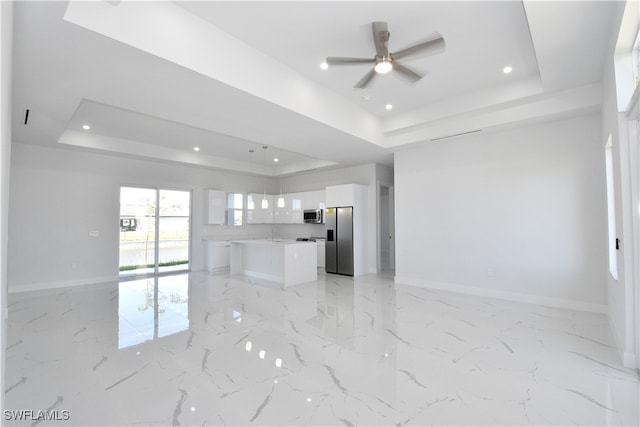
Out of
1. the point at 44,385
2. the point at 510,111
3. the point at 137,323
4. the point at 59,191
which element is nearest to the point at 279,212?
the point at 59,191

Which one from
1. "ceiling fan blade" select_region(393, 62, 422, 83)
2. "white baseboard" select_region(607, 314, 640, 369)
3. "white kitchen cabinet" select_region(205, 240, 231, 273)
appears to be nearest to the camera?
"white baseboard" select_region(607, 314, 640, 369)

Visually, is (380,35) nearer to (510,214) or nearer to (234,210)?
(510,214)

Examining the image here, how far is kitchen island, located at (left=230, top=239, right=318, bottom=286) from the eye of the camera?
6.28m

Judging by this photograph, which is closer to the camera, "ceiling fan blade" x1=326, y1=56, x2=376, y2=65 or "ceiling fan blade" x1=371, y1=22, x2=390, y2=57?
"ceiling fan blade" x1=371, y1=22, x2=390, y2=57

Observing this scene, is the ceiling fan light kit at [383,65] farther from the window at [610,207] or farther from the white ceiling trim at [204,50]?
the window at [610,207]

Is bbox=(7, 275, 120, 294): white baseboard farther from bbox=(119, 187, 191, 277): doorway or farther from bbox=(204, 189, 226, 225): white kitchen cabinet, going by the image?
bbox=(204, 189, 226, 225): white kitchen cabinet

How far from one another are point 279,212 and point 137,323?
609 centimetres

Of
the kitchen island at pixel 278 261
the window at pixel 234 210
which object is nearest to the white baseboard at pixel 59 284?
the kitchen island at pixel 278 261

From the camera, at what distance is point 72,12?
2455mm

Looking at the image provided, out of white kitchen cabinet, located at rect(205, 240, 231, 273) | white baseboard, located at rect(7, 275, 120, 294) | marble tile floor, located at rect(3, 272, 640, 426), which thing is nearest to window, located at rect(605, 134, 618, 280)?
marble tile floor, located at rect(3, 272, 640, 426)

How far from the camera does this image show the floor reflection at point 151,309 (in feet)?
12.0

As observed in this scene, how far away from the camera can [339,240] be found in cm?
752

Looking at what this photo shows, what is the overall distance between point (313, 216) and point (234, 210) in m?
2.48

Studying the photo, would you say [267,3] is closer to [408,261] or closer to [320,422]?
[320,422]
